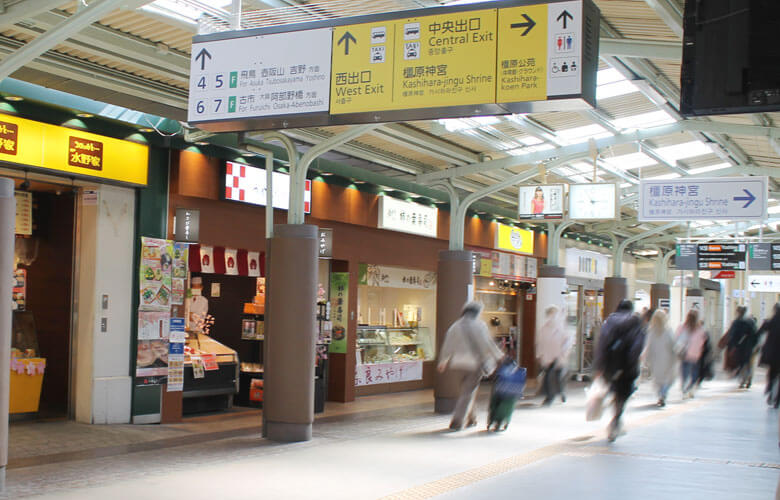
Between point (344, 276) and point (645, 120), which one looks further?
point (344, 276)

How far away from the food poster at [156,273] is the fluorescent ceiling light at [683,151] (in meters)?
9.34

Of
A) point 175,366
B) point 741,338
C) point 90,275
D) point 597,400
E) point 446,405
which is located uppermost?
point 90,275

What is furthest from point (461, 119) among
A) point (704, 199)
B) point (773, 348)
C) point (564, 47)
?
point (564, 47)

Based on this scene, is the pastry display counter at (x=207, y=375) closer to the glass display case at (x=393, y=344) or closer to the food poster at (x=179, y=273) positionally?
the food poster at (x=179, y=273)

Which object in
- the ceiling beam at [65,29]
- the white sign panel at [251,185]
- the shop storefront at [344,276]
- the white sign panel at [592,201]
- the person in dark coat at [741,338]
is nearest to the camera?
the ceiling beam at [65,29]

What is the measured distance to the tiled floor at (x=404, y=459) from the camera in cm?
678

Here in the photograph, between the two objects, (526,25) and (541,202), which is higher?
(526,25)

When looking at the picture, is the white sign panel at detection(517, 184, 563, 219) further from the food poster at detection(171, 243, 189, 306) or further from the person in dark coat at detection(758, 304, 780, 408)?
the food poster at detection(171, 243, 189, 306)

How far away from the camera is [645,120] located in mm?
13086

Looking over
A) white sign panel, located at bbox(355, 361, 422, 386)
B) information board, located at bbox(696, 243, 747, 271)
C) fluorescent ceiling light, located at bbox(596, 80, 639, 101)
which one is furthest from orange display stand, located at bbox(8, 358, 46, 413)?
information board, located at bbox(696, 243, 747, 271)

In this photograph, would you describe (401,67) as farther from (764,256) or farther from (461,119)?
(764,256)

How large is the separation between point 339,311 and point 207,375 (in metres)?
3.15

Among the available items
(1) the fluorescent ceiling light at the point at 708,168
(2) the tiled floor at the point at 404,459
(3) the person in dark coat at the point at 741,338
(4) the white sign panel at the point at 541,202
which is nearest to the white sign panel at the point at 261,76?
(2) the tiled floor at the point at 404,459

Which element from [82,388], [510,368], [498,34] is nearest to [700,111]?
[498,34]
